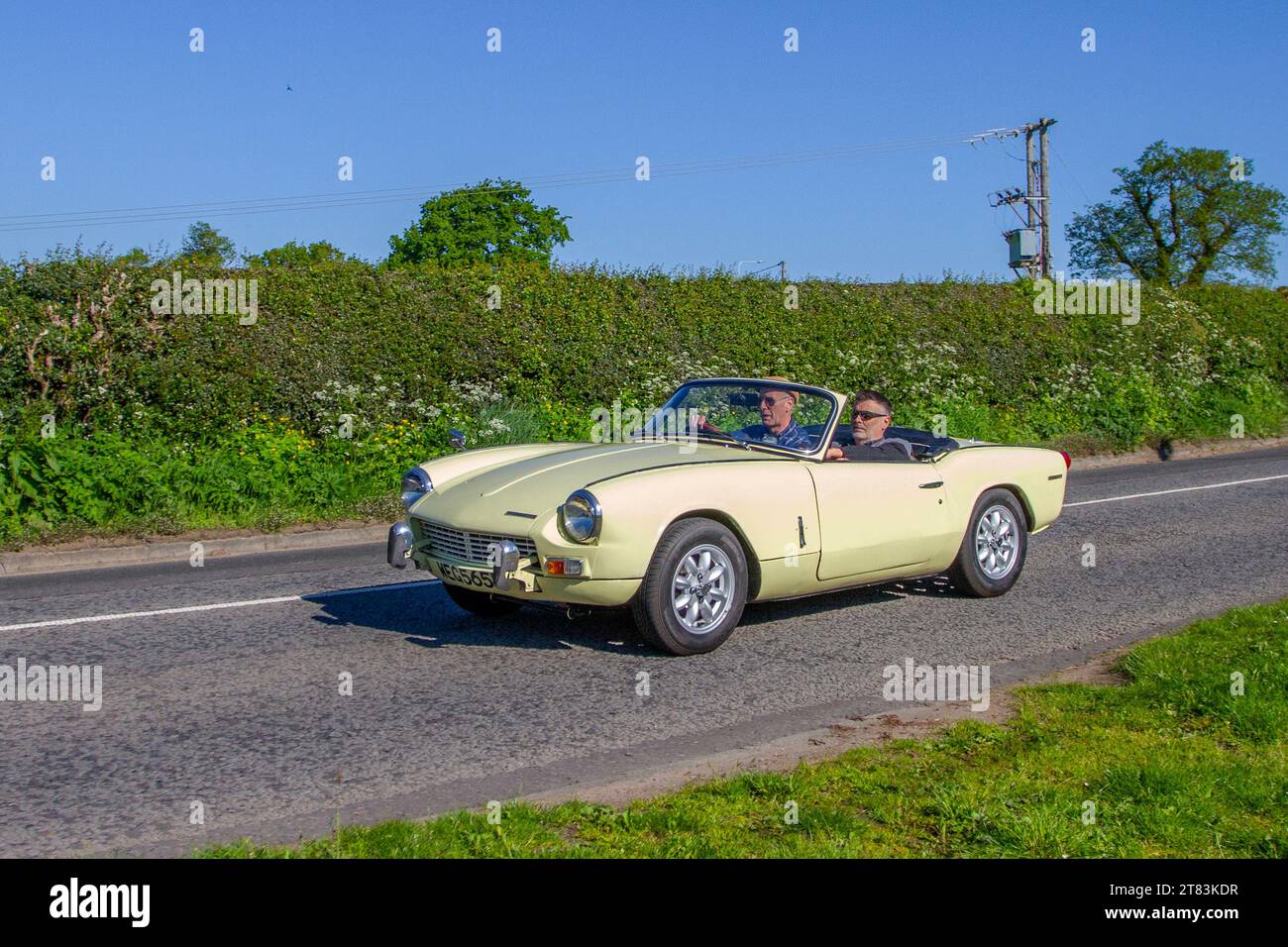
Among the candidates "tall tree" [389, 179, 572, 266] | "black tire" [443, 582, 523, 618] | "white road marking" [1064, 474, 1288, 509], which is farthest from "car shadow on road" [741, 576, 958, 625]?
"tall tree" [389, 179, 572, 266]

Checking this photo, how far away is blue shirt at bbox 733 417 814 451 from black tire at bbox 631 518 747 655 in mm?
1000

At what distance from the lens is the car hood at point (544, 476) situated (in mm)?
6473

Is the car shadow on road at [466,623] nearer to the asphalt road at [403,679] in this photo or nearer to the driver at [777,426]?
the asphalt road at [403,679]

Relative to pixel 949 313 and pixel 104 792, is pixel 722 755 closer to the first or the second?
pixel 104 792

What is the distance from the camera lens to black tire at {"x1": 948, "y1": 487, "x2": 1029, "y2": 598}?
809cm

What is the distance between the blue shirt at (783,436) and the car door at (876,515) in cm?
22

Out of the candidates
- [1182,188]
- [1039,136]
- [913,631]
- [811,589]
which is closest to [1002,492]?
[913,631]

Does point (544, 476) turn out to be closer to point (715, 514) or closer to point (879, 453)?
point (715, 514)

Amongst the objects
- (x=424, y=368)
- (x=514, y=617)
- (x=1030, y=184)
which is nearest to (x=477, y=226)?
(x=1030, y=184)

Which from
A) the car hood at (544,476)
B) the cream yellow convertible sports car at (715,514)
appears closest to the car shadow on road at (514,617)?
the cream yellow convertible sports car at (715,514)

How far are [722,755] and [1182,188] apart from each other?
70.7 m

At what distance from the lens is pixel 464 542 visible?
6.49m

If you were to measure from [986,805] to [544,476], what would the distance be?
3372 millimetres

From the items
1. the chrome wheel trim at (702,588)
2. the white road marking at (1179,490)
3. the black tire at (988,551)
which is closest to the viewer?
the chrome wheel trim at (702,588)
